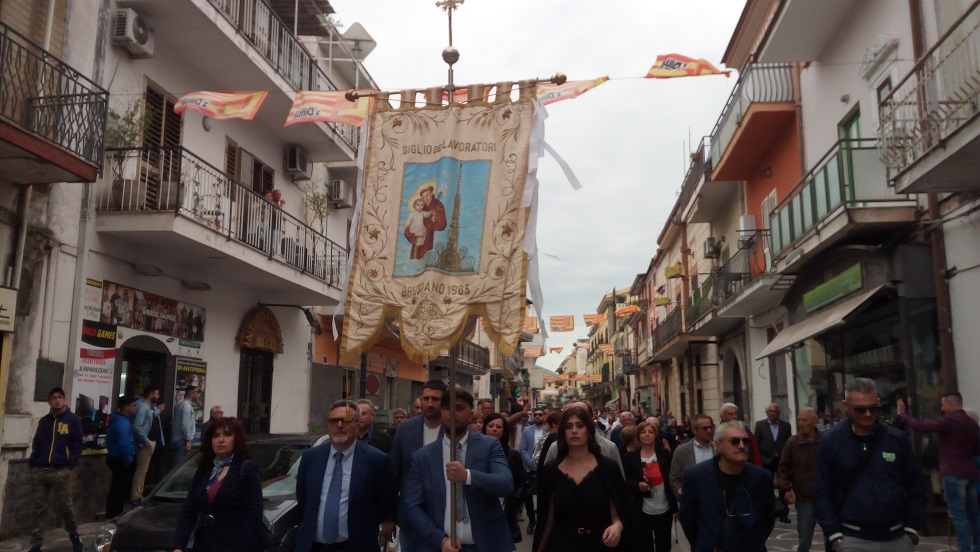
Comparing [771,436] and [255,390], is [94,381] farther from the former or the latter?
[771,436]

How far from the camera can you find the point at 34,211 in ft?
36.4

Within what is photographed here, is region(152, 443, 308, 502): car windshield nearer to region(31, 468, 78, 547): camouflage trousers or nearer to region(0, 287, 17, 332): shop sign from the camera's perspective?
region(31, 468, 78, 547): camouflage trousers

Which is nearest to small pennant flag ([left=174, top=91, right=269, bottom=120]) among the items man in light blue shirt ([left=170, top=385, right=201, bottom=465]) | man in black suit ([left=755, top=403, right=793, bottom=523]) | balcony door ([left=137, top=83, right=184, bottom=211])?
balcony door ([left=137, top=83, right=184, bottom=211])

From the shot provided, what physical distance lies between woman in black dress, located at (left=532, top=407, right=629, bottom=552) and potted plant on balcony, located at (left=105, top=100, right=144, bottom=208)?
9717 mm

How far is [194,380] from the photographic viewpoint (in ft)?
49.0

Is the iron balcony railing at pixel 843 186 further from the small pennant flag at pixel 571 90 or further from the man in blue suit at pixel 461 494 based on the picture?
the man in blue suit at pixel 461 494

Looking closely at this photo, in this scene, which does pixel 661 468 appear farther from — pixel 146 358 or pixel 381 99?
pixel 146 358

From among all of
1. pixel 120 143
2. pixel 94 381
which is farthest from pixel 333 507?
pixel 120 143

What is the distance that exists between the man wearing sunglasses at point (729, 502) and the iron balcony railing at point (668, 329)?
2383cm

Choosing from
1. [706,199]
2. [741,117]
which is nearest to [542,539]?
[741,117]

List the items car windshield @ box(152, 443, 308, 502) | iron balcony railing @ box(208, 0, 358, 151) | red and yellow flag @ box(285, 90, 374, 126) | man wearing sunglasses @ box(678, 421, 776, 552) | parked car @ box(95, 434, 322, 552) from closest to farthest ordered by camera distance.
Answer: man wearing sunglasses @ box(678, 421, 776, 552), parked car @ box(95, 434, 322, 552), car windshield @ box(152, 443, 308, 502), red and yellow flag @ box(285, 90, 374, 126), iron balcony railing @ box(208, 0, 358, 151)

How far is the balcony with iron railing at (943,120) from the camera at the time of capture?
29.9ft

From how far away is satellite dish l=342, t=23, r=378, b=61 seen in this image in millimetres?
21719

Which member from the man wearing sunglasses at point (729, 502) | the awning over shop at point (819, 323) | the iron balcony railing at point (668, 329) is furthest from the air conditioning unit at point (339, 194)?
the man wearing sunglasses at point (729, 502)
